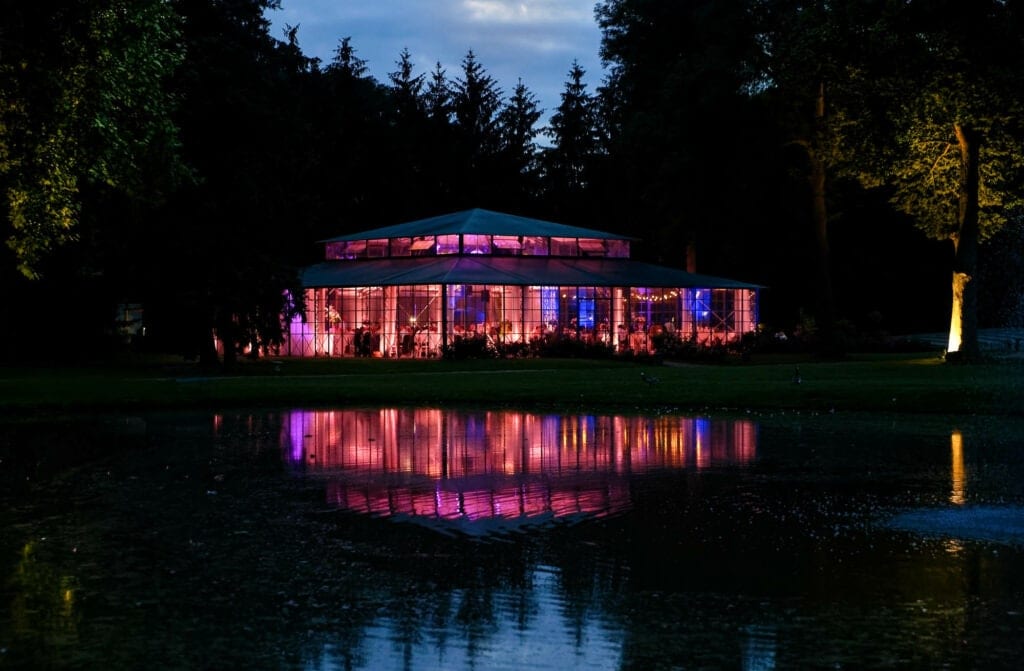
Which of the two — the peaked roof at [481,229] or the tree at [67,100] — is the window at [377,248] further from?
the tree at [67,100]

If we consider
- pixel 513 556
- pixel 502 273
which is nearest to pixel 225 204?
pixel 502 273

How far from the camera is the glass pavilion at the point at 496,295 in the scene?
51188 mm

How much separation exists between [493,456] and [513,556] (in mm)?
7186

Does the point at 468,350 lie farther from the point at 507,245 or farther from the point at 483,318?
the point at 507,245

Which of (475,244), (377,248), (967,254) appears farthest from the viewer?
(377,248)

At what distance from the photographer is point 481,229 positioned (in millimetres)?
56188

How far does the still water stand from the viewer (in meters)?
7.94

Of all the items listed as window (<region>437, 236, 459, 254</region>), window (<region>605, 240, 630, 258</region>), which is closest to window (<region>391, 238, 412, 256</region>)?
window (<region>437, 236, 459, 254</region>)

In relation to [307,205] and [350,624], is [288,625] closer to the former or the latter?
[350,624]

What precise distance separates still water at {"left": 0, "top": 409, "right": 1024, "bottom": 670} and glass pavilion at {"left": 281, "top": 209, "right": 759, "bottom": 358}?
31728 mm

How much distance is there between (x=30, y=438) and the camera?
68.8 feet

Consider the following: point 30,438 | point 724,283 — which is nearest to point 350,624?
point 30,438

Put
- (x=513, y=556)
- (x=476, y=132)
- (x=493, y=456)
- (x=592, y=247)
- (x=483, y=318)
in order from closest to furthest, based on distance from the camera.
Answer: (x=513, y=556) → (x=493, y=456) → (x=483, y=318) → (x=592, y=247) → (x=476, y=132)

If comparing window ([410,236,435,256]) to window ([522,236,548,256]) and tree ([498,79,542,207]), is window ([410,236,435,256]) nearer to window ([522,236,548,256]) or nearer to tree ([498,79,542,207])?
window ([522,236,548,256])
